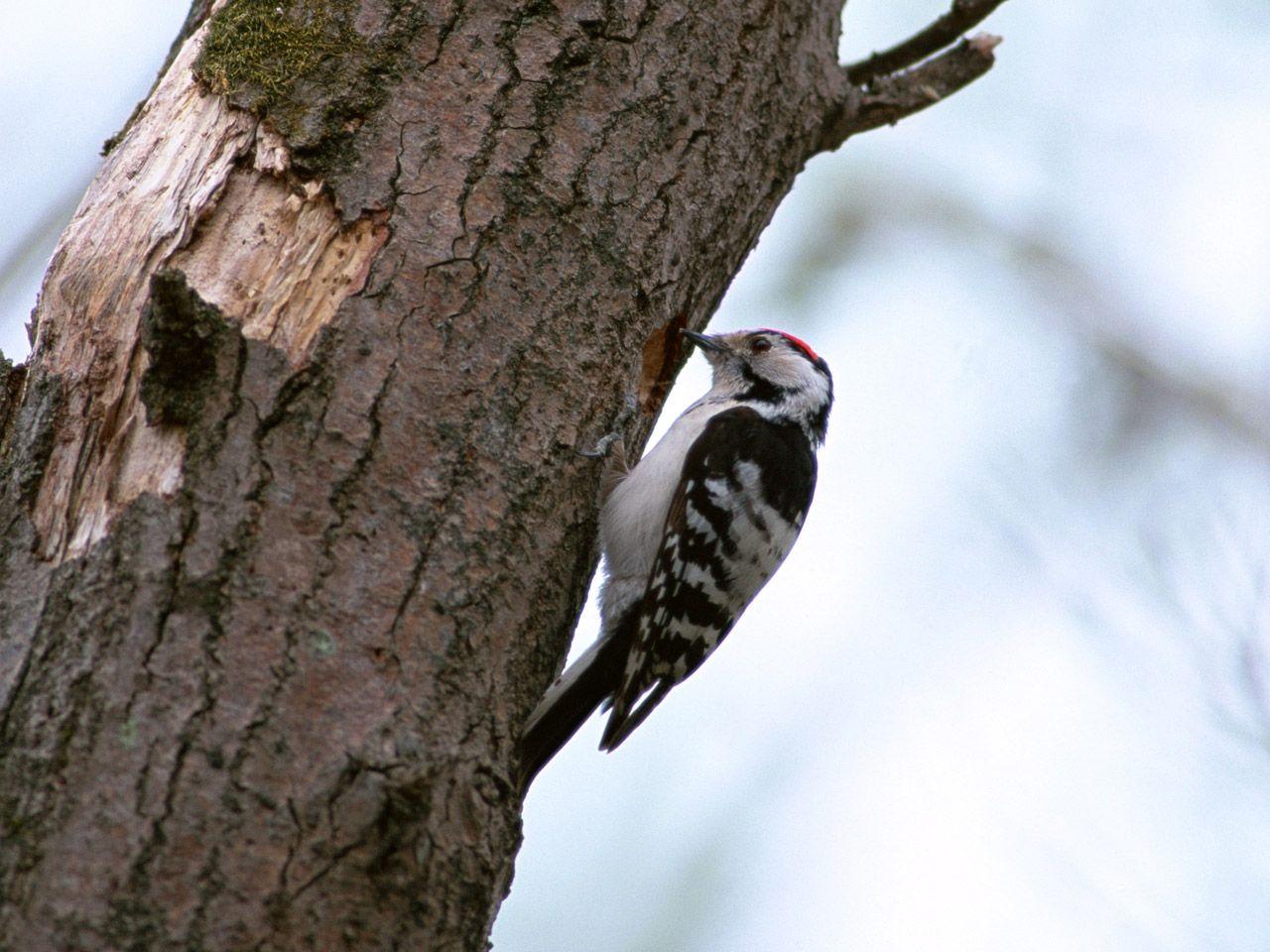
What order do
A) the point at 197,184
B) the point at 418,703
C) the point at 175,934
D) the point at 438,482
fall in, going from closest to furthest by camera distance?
the point at 175,934, the point at 418,703, the point at 438,482, the point at 197,184

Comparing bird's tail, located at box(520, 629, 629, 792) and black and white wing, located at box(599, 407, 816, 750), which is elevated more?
black and white wing, located at box(599, 407, 816, 750)

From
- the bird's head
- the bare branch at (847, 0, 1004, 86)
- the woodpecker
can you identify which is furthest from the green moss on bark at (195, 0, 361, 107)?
the bird's head

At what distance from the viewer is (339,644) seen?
2.24 metres

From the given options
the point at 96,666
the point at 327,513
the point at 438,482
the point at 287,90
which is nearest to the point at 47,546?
the point at 96,666

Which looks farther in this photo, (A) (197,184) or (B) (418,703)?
(A) (197,184)

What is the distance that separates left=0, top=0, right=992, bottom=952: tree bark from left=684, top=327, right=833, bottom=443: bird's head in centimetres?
142

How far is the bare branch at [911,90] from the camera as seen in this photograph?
398 cm

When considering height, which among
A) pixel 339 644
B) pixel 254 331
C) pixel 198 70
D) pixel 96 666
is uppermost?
pixel 198 70

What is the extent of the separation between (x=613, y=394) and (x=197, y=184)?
105 centimetres

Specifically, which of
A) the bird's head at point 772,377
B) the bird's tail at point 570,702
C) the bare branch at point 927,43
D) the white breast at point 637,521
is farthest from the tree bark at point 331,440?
the bird's head at point 772,377

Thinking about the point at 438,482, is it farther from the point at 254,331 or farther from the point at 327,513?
the point at 254,331

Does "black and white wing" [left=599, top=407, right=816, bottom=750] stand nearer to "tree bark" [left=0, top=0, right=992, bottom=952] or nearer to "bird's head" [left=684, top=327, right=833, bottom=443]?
"bird's head" [left=684, top=327, right=833, bottom=443]

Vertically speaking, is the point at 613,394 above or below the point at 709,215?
below

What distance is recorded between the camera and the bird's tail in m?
2.89
